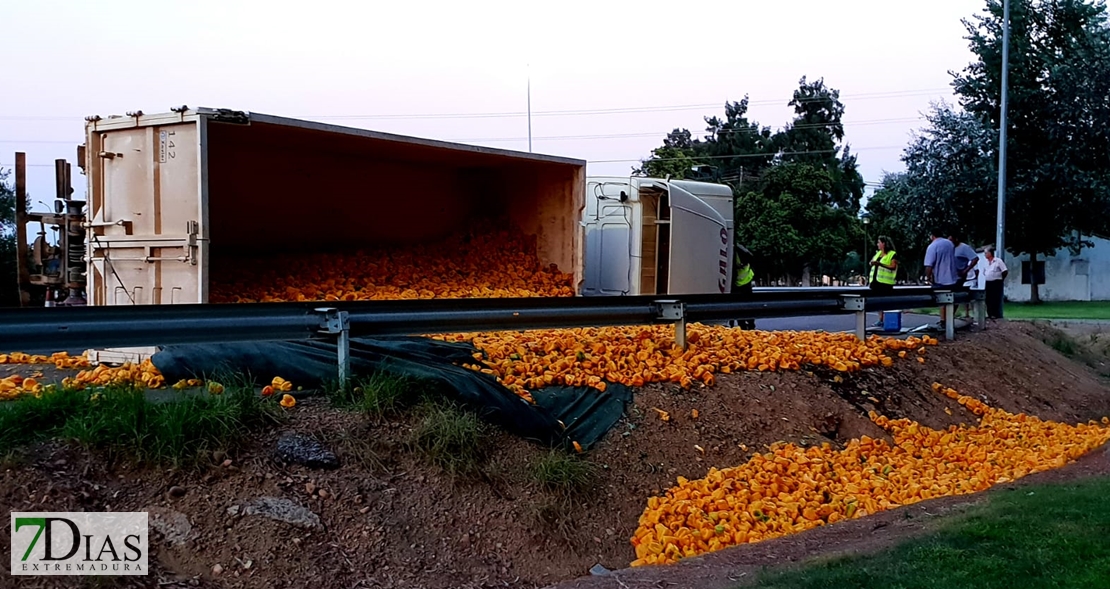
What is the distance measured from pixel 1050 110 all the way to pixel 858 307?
29.5 meters

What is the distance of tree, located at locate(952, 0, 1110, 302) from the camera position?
33969mm

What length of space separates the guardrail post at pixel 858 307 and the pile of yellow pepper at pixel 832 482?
1.93m

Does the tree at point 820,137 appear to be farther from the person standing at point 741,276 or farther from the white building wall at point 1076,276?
the person standing at point 741,276

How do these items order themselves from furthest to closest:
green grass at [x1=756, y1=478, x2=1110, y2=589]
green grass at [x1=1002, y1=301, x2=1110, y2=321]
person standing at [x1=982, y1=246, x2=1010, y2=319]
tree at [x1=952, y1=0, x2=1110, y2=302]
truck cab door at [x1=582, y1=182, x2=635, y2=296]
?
tree at [x1=952, y1=0, x2=1110, y2=302] → green grass at [x1=1002, y1=301, x2=1110, y2=321] → person standing at [x1=982, y1=246, x2=1010, y2=319] → truck cab door at [x1=582, y1=182, x2=635, y2=296] → green grass at [x1=756, y1=478, x2=1110, y2=589]

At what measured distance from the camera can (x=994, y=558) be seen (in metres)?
4.52

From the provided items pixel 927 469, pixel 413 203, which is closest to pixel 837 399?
pixel 927 469

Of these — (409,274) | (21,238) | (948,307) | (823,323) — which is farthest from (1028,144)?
(21,238)

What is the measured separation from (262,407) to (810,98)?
212 ft

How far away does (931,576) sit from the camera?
14.1 ft

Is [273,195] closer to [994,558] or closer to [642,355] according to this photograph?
[642,355]

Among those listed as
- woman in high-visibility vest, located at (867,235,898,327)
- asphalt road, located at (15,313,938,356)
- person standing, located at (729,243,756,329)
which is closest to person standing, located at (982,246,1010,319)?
asphalt road, located at (15,313,938,356)

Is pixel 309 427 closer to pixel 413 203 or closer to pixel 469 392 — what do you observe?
pixel 469 392

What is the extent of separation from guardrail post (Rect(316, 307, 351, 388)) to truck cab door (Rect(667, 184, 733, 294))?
8.12m

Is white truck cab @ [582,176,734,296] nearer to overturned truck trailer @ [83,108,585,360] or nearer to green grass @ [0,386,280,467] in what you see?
overturned truck trailer @ [83,108,585,360]
